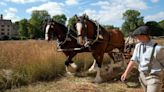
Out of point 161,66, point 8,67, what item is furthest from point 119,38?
point 161,66

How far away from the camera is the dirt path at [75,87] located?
8.41 m

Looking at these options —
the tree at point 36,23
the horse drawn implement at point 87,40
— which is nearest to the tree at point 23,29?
the tree at point 36,23

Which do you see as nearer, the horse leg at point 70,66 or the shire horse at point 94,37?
the shire horse at point 94,37

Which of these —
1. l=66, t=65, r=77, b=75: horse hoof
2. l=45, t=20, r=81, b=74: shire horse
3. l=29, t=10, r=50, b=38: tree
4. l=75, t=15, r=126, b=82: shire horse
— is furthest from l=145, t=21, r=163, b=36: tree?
l=29, t=10, r=50, b=38: tree

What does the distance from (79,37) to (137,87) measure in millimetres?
2090

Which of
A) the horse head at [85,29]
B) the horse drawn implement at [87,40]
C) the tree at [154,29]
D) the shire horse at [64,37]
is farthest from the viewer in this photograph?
the shire horse at [64,37]

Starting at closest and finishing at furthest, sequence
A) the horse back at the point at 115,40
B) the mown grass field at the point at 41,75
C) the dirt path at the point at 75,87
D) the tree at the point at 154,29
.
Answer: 1. the tree at the point at 154,29
2. the dirt path at the point at 75,87
3. the mown grass field at the point at 41,75
4. the horse back at the point at 115,40

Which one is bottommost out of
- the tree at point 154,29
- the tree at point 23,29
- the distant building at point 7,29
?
the distant building at point 7,29

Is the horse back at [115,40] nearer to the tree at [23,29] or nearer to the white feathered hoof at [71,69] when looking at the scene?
the white feathered hoof at [71,69]

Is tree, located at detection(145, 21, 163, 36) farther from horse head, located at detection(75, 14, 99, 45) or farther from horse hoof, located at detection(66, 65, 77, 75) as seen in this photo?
horse hoof, located at detection(66, 65, 77, 75)

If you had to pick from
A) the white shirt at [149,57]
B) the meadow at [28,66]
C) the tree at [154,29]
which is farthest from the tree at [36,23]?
the white shirt at [149,57]

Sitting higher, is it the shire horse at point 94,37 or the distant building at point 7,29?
the shire horse at point 94,37

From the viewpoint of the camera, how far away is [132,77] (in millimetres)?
10211

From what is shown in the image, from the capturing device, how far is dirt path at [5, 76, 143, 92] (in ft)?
27.6
